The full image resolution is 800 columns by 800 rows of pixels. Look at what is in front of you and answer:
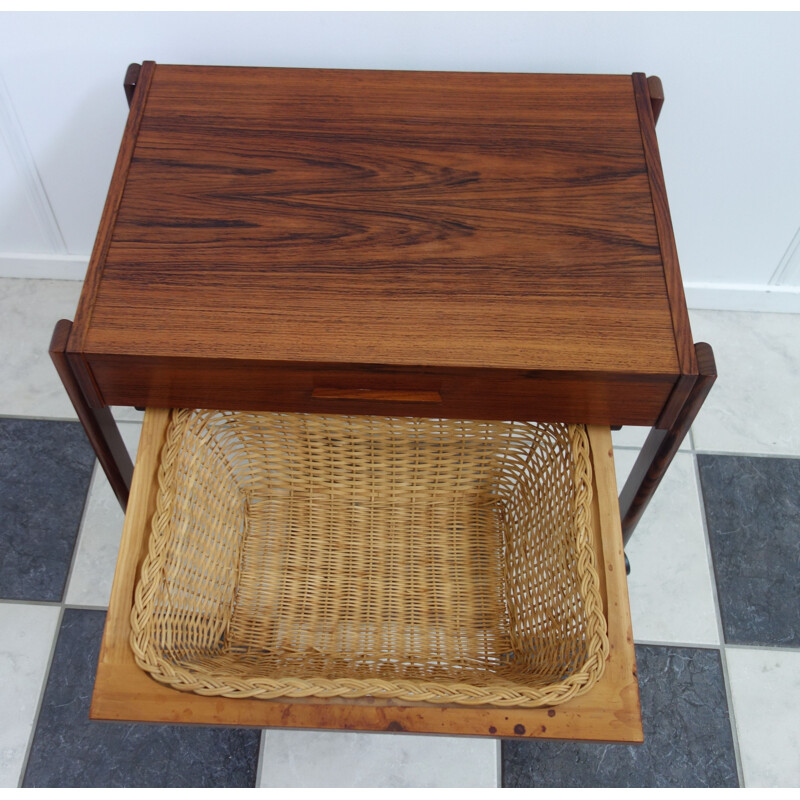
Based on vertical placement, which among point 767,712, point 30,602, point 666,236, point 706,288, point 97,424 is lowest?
point 767,712

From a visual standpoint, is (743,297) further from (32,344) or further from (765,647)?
(32,344)

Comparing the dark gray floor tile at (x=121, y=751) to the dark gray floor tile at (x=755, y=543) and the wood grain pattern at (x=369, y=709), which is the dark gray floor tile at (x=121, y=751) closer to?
the wood grain pattern at (x=369, y=709)

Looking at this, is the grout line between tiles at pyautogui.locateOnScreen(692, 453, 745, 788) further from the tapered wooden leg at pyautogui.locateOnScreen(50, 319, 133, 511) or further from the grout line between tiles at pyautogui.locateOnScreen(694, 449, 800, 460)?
the tapered wooden leg at pyautogui.locateOnScreen(50, 319, 133, 511)

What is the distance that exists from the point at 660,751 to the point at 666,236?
778 millimetres

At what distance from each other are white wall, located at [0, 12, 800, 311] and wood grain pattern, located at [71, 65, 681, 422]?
94 millimetres

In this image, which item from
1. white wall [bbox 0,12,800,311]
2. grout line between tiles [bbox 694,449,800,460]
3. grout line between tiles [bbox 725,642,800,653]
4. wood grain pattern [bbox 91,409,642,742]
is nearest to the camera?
wood grain pattern [bbox 91,409,642,742]

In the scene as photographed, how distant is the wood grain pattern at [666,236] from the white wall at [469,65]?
0.13 meters

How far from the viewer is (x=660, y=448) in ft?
3.16

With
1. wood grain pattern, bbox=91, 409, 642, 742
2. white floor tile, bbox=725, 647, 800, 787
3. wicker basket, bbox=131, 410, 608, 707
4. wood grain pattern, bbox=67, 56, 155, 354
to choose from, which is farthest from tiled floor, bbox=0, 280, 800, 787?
wood grain pattern, bbox=67, 56, 155, 354

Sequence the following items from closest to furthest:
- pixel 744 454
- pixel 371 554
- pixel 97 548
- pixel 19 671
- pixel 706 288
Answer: pixel 371 554 < pixel 19 671 < pixel 97 548 < pixel 744 454 < pixel 706 288

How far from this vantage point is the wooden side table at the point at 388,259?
0.88 metres

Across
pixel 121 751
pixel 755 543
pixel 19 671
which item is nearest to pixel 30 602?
pixel 19 671

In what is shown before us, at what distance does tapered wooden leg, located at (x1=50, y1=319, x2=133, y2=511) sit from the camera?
2.86ft

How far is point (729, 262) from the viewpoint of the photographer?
1528 mm
